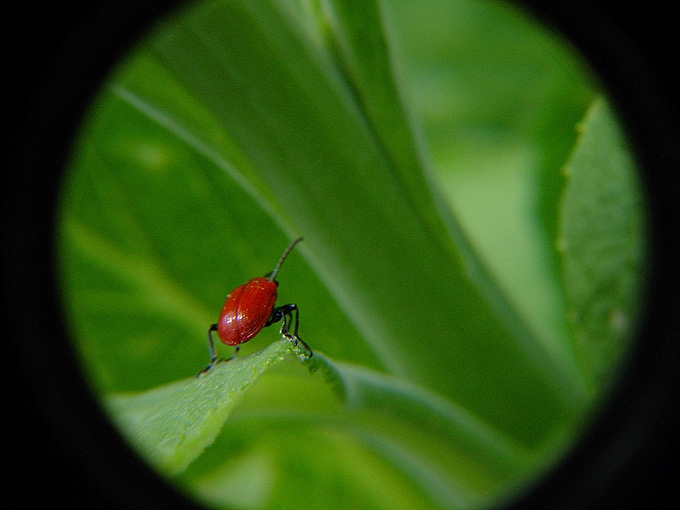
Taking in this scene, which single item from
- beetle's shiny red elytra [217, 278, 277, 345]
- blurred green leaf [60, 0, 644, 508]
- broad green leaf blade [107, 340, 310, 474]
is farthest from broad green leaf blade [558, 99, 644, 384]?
beetle's shiny red elytra [217, 278, 277, 345]

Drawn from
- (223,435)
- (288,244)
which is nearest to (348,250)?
(288,244)

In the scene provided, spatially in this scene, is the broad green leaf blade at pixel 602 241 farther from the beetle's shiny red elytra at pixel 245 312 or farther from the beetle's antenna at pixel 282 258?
the beetle's shiny red elytra at pixel 245 312

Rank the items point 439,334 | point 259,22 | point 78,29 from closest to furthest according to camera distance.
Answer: point 78,29 < point 259,22 < point 439,334

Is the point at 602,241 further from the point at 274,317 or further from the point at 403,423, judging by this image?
the point at 274,317

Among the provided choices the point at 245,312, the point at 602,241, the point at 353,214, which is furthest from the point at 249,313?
the point at 602,241

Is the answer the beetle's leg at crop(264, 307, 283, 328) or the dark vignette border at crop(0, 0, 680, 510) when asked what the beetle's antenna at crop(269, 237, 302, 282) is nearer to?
the beetle's leg at crop(264, 307, 283, 328)

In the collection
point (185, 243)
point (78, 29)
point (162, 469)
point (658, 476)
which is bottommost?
point (658, 476)

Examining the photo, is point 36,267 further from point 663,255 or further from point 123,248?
point 663,255

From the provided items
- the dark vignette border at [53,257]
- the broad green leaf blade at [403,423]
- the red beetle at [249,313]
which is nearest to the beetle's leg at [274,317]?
the red beetle at [249,313]
